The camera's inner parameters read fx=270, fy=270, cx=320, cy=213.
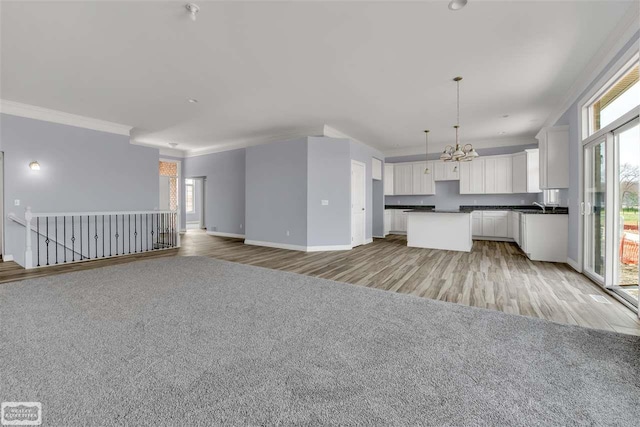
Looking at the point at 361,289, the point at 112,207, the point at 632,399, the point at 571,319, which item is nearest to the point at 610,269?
the point at 571,319

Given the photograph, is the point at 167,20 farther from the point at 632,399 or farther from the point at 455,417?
the point at 632,399

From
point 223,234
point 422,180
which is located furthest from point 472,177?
point 223,234

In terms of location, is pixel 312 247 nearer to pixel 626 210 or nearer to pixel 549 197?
pixel 626 210

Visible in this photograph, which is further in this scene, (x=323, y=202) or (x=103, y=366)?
(x=323, y=202)

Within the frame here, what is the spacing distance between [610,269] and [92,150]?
9380 millimetres

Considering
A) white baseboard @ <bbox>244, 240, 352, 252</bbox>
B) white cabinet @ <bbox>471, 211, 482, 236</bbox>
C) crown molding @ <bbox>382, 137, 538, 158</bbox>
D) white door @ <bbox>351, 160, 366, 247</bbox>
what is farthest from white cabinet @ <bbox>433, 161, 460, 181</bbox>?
white baseboard @ <bbox>244, 240, 352, 252</bbox>

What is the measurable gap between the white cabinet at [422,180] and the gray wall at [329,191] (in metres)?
3.65

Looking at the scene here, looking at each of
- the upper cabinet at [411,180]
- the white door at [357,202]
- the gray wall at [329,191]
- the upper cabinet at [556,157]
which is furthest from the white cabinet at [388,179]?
the upper cabinet at [556,157]

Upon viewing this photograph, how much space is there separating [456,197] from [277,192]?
19.3 feet

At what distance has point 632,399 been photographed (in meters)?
1.51

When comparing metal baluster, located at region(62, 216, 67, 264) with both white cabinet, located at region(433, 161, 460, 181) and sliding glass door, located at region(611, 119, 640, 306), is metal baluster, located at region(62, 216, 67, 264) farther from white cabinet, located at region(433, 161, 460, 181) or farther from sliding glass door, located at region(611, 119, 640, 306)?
white cabinet, located at region(433, 161, 460, 181)

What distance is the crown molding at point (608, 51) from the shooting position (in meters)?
2.72

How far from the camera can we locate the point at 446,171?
866cm

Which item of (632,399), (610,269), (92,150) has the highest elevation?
(92,150)
